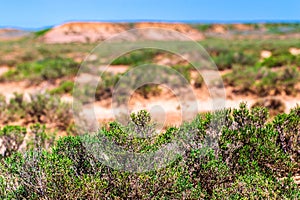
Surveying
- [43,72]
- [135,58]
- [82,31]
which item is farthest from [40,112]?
[82,31]

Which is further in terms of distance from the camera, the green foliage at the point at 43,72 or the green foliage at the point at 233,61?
the green foliage at the point at 233,61

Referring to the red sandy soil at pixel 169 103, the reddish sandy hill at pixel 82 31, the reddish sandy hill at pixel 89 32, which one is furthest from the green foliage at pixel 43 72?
the reddish sandy hill at pixel 82 31

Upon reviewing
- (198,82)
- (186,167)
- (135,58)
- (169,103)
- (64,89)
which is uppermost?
(135,58)

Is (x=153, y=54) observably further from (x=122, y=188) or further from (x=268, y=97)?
(x=122, y=188)

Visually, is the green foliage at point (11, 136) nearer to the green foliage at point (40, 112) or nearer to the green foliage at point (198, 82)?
the green foliage at point (40, 112)

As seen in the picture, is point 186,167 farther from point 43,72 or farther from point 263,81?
point 43,72

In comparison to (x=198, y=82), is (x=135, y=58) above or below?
above

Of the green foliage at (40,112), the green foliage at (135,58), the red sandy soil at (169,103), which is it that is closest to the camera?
the green foliage at (40,112)

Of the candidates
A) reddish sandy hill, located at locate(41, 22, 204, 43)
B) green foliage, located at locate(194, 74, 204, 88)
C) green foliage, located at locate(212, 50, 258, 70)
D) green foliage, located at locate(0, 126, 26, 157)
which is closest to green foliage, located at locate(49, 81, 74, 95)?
green foliage, located at locate(194, 74, 204, 88)
